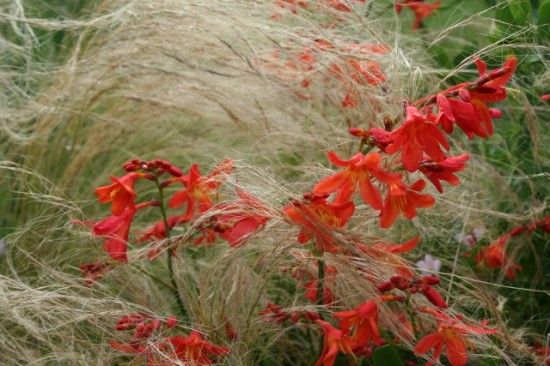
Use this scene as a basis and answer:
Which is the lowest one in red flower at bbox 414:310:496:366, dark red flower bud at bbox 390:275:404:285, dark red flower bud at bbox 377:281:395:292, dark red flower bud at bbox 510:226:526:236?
dark red flower bud at bbox 510:226:526:236

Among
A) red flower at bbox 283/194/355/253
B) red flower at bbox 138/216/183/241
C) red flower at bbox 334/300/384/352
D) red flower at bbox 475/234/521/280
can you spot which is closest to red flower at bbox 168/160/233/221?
red flower at bbox 138/216/183/241

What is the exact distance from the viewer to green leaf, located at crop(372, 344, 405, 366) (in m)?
1.36

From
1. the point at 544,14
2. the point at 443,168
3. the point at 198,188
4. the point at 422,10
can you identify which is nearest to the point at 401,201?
the point at 443,168

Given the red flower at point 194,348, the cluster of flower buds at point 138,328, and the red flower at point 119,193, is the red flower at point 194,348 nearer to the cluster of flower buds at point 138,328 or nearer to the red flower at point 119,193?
the cluster of flower buds at point 138,328

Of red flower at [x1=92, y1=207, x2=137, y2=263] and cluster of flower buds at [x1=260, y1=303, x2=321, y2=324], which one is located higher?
red flower at [x1=92, y1=207, x2=137, y2=263]

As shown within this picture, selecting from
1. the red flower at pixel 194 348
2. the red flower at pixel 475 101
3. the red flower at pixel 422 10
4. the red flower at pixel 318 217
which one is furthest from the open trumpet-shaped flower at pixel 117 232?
the red flower at pixel 422 10

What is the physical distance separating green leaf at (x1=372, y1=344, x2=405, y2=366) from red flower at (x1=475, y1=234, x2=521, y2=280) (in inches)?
14.1

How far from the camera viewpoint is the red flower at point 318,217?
4.15 feet

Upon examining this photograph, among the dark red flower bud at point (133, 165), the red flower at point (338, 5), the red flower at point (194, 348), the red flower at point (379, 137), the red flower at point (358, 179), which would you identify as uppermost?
the red flower at point (379, 137)

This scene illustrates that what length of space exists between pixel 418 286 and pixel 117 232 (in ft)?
1.36

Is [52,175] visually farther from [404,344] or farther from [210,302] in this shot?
[404,344]

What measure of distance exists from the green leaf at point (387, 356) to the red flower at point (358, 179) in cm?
22

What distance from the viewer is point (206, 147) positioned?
76.7 inches

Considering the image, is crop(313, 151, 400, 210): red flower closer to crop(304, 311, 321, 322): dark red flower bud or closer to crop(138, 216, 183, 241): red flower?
crop(304, 311, 321, 322): dark red flower bud
